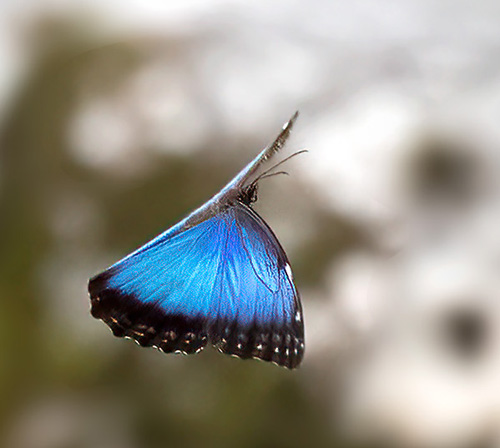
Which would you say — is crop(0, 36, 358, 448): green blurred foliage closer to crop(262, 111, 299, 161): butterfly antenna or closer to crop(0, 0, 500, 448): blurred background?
crop(0, 0, 500, 448): blurred background

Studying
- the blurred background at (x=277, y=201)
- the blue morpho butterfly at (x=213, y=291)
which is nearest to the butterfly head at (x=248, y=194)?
the blue morpho butterfly at (x=213, y=291)

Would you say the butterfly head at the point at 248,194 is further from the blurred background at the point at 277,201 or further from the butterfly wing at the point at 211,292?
the blurred background at the point at 277,201

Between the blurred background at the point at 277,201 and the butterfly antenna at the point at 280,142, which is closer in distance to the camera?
the butterfly antenna at the point at 280,142

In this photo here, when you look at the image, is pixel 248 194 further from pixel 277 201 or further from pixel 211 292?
pixel 277 201

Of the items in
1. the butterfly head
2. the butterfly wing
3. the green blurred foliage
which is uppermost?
the green blurred foliage

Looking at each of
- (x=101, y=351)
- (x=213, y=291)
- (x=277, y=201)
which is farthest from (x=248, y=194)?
(x=101, y=351)

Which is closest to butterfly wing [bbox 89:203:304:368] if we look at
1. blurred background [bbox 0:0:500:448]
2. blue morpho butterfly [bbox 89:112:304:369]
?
blue morpho butterfly [bbox 89:112:304:369]

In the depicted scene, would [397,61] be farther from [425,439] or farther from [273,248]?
[273,248]
